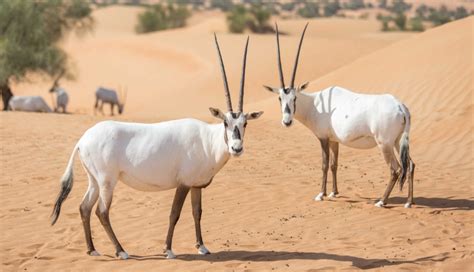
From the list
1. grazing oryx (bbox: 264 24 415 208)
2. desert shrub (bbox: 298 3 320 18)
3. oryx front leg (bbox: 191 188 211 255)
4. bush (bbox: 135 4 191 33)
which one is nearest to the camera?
oryx front leg (bbox: 191 188 211 255)

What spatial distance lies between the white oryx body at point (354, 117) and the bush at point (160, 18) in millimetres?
57595

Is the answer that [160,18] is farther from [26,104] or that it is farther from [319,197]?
[319,197]

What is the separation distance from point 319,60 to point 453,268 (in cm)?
2995

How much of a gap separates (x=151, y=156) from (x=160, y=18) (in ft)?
207

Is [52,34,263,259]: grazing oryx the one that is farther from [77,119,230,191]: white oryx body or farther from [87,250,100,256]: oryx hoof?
[87,250,100,256]: oryx hoof

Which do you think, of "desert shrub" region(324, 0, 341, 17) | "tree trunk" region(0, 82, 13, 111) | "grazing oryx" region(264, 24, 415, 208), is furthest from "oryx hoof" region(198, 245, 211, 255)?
"desert shrub" region(324, 0, 341, 17)

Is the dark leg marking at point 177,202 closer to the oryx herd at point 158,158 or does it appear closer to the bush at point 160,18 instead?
the oryx herd at point 158,158

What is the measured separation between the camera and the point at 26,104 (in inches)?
1031

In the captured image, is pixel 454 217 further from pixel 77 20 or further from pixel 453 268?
pixel 77 20

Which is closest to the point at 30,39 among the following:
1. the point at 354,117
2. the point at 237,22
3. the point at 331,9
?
the point at 354,117

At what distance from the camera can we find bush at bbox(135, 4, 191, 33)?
6838 cm

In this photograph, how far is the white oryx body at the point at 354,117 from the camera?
10891mm

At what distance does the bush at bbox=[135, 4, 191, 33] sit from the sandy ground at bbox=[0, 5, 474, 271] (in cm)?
4603

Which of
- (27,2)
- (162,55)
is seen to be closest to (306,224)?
(27,2)
